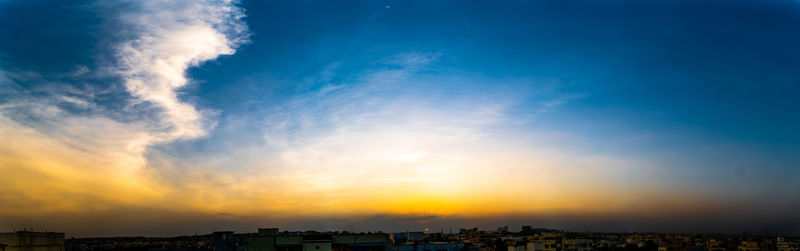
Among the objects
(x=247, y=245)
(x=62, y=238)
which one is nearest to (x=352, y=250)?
(x=247, y=245)

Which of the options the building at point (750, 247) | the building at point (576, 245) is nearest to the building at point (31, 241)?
the building at point (576, 245)

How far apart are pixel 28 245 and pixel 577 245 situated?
56.5 meters

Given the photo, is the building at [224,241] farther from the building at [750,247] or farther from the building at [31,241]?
the building at [750,247]

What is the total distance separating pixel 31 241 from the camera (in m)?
19.3

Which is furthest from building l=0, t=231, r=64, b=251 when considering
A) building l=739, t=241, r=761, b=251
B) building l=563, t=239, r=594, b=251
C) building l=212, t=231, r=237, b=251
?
building l=739, t=241, r=761, b=251

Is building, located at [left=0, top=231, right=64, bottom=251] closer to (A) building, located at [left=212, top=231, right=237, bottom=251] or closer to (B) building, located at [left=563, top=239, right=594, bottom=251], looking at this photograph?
(A) building, located at [left=212, top=231, right=237, bottom=251]

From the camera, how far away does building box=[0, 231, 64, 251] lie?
18500 millimetres

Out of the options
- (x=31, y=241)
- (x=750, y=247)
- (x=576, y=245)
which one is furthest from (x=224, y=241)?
(x=750, y=247)

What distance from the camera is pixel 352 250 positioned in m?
51.9

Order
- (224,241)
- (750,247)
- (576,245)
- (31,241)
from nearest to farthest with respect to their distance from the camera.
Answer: (31,241)
(576,245)
(224,241)
(750,247)

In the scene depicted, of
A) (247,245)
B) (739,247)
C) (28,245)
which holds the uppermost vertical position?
(28,245)

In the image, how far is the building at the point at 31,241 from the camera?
18500mm

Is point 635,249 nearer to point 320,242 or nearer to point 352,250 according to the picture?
point 352,250

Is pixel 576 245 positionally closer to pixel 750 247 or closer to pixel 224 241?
pixel 750 247
